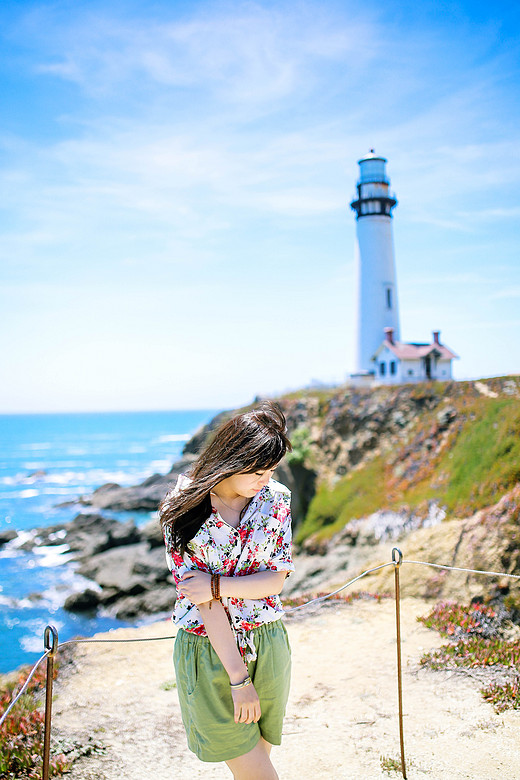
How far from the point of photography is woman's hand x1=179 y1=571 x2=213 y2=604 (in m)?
2.50

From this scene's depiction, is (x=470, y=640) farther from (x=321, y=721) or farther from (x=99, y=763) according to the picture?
(x=99, y=763)

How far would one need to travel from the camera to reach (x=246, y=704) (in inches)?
98.8

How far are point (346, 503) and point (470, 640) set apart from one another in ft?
43.1

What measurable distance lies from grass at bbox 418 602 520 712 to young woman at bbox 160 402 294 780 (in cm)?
356

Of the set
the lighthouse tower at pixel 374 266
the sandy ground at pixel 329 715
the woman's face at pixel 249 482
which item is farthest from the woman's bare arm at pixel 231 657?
the lighthouse tower at pixel 374 266

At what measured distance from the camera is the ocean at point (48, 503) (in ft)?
59.7

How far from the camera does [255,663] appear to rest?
2.69m

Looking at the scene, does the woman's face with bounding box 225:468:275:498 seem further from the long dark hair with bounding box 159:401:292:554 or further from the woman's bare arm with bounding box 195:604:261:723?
the woman's bare arm with bounding box 195:604:261:723

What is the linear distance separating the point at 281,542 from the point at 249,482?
330mm

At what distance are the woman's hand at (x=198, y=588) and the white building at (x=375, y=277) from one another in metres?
28.0

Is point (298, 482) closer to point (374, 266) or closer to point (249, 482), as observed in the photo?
point (374, 266)

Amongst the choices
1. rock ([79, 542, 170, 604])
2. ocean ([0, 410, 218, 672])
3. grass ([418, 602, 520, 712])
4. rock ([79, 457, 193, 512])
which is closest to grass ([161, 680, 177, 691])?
grass ([418, 602, 520, 712])

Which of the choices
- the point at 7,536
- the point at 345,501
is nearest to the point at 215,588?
the point at 345,501

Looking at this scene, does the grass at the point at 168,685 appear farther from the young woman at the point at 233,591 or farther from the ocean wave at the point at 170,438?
the ocean wave at the point at 170,438
